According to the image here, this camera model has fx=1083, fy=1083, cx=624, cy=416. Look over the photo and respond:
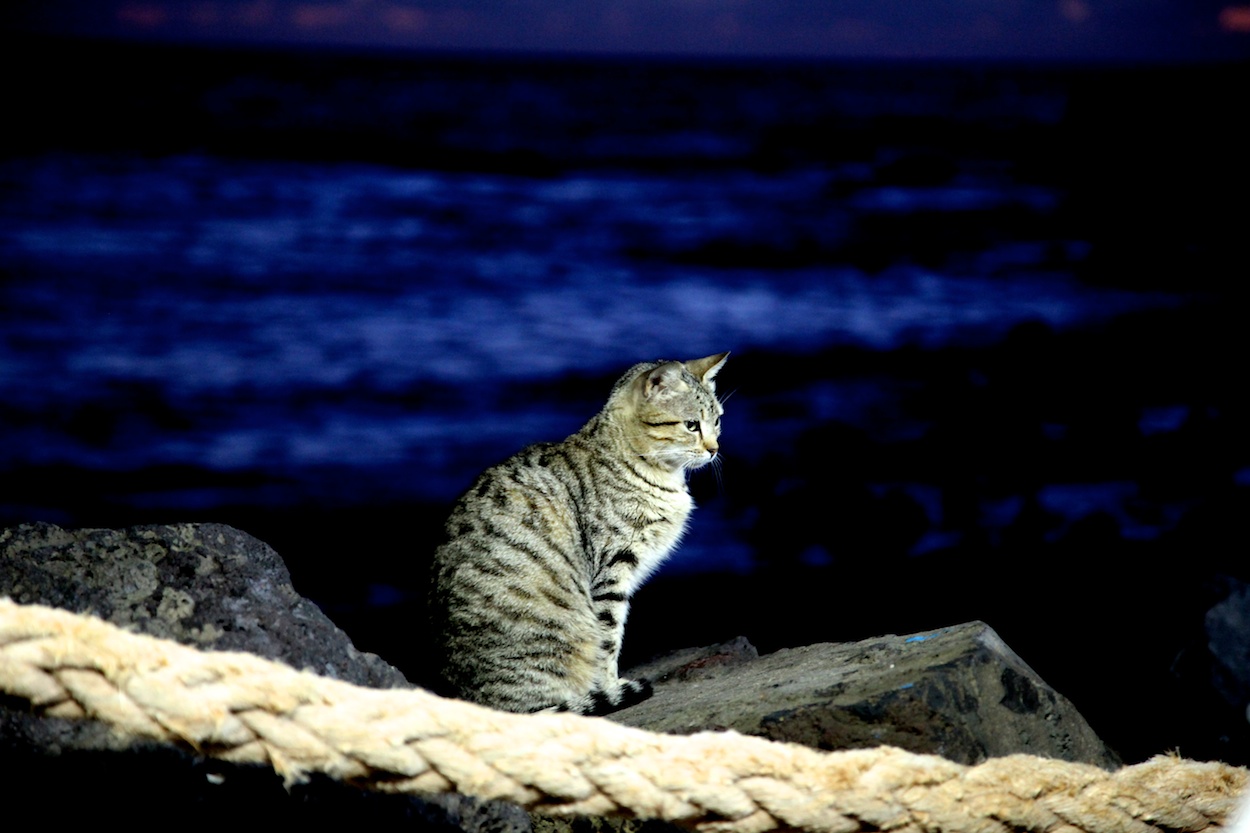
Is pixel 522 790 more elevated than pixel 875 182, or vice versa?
pixel 875 182

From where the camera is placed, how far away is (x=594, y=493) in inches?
152

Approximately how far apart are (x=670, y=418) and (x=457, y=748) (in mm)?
2467

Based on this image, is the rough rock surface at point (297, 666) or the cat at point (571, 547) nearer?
the rough rock surface at point (297, 666)

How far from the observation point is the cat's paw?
10.9ft

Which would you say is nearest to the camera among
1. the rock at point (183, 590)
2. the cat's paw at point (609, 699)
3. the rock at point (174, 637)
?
the rock at point (174, 637)

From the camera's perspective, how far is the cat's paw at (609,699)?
332 centimetres

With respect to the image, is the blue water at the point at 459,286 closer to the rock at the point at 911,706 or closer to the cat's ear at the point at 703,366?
the cat's ear at the point at 703,366

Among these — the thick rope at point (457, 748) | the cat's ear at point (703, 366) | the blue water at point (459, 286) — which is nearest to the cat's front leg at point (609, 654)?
the cat's ear at point (703, 366)

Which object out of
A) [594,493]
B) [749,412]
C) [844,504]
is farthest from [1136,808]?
[749,412]

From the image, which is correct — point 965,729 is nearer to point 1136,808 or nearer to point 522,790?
point 1136,808

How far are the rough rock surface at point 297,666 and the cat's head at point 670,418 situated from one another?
1.31 m

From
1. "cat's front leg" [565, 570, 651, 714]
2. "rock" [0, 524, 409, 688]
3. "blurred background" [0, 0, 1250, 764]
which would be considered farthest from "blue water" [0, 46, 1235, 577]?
"rock" [0, 524, 409, 688]

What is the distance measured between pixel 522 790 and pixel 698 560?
5.13 m

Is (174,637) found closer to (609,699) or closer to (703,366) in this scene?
(609,699)
